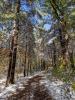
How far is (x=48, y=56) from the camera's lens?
62.7 m

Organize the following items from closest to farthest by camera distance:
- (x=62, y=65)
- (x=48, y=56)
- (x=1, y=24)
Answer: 1. (x=62, y=65)
2. (x=1, y=24)
3. (x=48, y=56)

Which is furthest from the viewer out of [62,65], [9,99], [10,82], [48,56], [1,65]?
[48,56]

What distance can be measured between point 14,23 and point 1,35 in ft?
28.2

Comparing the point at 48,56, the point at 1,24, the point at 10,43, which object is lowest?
the point at 48,56

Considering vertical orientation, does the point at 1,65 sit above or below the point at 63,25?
below

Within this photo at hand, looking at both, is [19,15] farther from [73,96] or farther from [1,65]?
[73,96]

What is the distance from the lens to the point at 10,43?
22969 millimetres

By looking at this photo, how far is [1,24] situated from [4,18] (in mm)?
1112

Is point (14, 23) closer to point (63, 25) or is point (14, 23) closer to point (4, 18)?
point (4, 18)

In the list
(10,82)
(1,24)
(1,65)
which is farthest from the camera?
(1,65)

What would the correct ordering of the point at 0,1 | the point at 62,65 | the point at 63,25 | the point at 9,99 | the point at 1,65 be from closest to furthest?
1. the point at 63,25
2. the point at 62,65
3. the point at 9,99
4. the point at 0,1
5. the point at 1,65

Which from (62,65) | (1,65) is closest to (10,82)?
(1,65)

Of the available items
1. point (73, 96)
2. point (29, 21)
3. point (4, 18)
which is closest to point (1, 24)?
point (4, 18)

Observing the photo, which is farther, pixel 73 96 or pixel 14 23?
pixel 14 23
